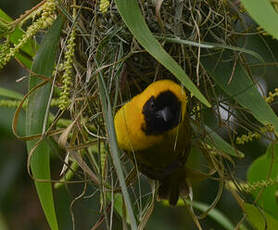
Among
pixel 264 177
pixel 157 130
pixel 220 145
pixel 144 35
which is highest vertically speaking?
pixel 144 35

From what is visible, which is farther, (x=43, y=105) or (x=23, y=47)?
(x=23, y=47)

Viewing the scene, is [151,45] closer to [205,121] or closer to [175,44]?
[175,44]

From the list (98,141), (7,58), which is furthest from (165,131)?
(7,58)

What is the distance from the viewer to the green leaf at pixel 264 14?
3.63 feet

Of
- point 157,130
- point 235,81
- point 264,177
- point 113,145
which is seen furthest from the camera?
point 264,177

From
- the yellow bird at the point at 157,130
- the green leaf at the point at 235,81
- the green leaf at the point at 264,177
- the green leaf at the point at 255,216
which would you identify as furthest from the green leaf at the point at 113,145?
the green leaf at the point at 264,177

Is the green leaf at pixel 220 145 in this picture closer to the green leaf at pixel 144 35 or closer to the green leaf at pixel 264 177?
the green leaf at pixel 264 177

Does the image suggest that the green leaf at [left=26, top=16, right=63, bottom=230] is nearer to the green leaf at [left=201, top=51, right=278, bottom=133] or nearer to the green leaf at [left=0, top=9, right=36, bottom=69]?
the green leaf at [left=0, top=9, right=36, bottom=69]

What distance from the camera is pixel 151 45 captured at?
124 centimetres

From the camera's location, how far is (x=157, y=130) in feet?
5.17

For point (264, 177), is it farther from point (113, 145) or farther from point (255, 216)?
point (113, 145)

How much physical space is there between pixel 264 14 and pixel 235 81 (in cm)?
34

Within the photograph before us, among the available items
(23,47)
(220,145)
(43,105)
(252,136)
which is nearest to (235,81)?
(252,136)

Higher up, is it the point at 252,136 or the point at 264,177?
the point at 252,136
